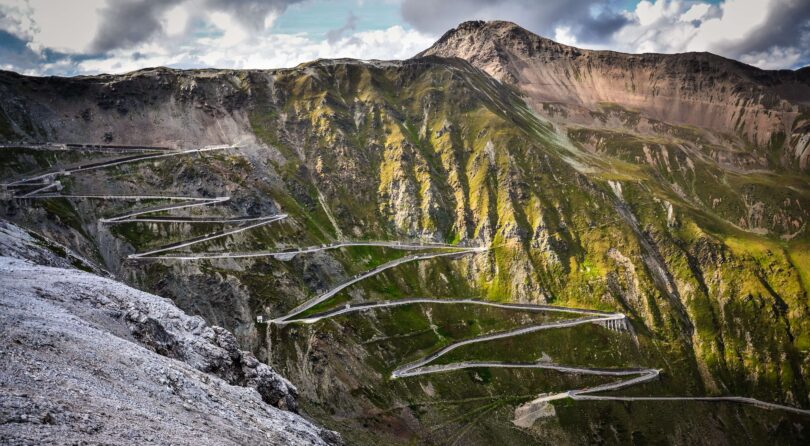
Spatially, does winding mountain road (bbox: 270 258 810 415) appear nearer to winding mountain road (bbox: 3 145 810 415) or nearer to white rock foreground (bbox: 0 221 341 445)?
winding mountain road (bbox: 3 145 810 415)

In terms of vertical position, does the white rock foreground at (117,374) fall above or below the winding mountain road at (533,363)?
above

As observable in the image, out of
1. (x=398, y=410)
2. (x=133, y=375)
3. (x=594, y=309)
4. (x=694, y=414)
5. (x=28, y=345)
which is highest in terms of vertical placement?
(x=28, y=345)

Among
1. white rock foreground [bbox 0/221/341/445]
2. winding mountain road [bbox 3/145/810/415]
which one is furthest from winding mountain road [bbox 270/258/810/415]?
white rock foreground [bbox 0/221/341/445]

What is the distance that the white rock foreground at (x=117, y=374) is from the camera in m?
33.1

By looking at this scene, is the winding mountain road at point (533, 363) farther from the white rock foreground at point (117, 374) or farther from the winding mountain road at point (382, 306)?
the white rock foreground at point (117, 374)

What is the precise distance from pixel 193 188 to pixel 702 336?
7541 inches

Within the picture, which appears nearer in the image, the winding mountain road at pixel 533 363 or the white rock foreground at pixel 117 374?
the white rock foreground at pixel 117 374

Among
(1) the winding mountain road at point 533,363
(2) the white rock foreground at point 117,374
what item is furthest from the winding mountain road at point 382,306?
(2) the white rock foreground at point 117,374

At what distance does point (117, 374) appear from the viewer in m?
42.3

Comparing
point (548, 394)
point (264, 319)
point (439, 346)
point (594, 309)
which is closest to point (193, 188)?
point (264, 319)

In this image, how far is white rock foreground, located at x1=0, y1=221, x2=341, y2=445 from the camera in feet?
109

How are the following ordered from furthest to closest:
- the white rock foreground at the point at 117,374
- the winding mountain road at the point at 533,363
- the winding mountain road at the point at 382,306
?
the winding mountain road at the point at 533,363 < the winding mountain road at the point at 382,306 < the white rock foreground at the point at 117,374

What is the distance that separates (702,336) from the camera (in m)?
198

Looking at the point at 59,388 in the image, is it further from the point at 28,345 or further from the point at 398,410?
the point at 398,410
